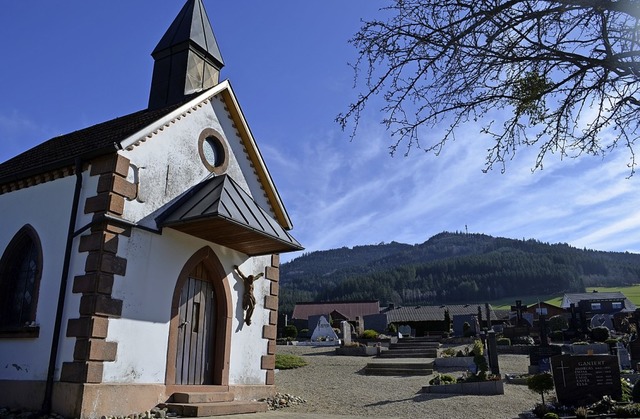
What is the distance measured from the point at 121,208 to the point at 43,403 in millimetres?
3886

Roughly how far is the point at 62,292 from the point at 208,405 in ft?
12.0

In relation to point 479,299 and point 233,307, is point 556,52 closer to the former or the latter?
point 233,307

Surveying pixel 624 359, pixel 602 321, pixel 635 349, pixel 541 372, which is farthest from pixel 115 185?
pixel 602 321

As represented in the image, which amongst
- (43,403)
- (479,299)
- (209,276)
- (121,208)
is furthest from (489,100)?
(479,299)

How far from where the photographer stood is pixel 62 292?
10.3m

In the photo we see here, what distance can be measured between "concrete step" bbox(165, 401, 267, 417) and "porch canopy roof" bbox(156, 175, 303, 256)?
12.1 feet

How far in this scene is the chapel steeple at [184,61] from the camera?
16.5 metres

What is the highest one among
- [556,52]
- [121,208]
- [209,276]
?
[556,52]

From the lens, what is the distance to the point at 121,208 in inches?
422

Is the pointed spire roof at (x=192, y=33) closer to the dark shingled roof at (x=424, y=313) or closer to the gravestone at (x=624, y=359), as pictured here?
the gravestone at (x=624, y=359)

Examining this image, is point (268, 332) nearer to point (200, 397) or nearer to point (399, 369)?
point (200, 397)

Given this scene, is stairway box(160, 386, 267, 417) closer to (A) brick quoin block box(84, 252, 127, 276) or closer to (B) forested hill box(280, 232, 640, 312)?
(A) brick quoin block box(84, 252, 127, 276)

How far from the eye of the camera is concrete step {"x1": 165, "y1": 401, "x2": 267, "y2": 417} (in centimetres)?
1038

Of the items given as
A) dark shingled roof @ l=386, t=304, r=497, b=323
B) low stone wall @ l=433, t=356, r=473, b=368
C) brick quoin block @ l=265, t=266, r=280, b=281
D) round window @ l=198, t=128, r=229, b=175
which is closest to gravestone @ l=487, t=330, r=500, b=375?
low stone wall @ l=433, t=356, r=473, b=368
